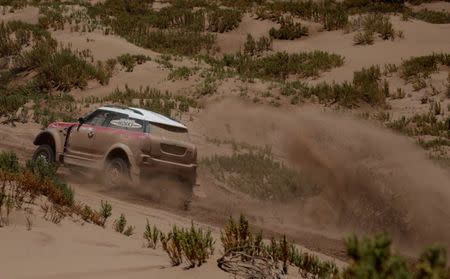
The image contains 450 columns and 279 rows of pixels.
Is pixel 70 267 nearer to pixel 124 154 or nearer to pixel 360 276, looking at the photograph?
pixel 360 276

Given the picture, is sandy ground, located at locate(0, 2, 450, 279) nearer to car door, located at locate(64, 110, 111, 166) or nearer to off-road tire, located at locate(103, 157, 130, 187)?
off-road tire, located at locate(103, 157, 130, 187)

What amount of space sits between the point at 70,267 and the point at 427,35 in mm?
26738

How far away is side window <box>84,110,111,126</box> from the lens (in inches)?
493

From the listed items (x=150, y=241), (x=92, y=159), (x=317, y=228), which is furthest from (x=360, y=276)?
(x=92, y=159)

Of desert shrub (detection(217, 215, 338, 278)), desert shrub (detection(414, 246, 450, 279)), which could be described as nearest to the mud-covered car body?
desert shrub (detection(217, 215, 338, 278))

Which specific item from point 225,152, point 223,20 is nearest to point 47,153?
point 225,152

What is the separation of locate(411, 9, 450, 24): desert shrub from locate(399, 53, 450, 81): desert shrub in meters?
9.40

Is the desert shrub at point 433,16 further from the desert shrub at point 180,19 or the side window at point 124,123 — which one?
the side window at point 124,123

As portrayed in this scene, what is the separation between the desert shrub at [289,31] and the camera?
2997cm

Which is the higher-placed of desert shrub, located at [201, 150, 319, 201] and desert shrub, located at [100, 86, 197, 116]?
desert shrub, located at [100, 86, 197, 116]

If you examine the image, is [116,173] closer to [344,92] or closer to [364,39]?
[344,92]

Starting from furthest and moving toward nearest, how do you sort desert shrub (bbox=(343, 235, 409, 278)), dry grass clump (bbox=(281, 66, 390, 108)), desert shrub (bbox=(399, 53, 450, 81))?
desert shrub (bbox=(399, 53, 450, 81)), dry grass clump (bbox=(281, 66, 390, 108)), desert shrub (bbox=(343, 235, 409, 278))

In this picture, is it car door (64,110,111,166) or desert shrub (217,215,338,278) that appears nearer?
desert shrub (217,215,338,278)

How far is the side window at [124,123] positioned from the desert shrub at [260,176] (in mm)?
3025
